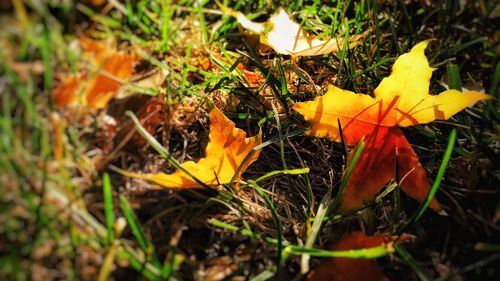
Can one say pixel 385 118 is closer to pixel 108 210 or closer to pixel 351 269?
pixel 351 269

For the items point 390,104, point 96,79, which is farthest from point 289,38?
point 96,79

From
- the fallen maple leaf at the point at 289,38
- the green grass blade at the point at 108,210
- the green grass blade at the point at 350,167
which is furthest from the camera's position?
the fallen maple leaf at the point at 289,38

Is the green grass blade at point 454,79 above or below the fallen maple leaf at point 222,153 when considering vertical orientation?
above

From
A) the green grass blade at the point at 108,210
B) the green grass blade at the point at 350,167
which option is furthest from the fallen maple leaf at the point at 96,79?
the green grass blade at the point at 350,167

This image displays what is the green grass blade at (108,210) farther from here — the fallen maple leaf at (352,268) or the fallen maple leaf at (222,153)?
the fallen maple leaf at (352,268)

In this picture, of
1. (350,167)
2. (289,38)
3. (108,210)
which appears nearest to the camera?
(108,210)
